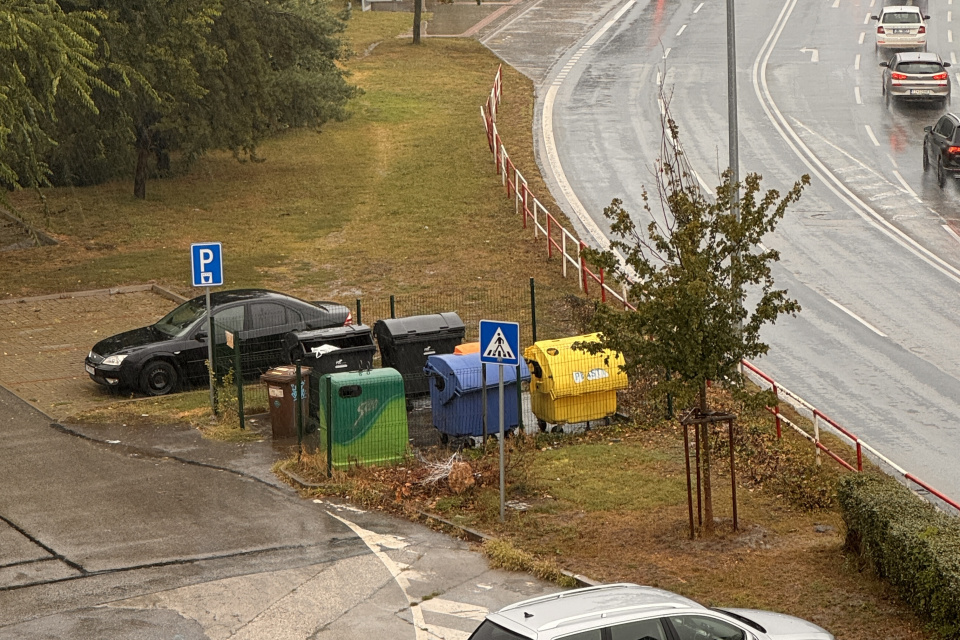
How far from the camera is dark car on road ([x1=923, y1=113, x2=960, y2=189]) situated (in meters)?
31.1

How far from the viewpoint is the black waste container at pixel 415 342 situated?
59.3 ft

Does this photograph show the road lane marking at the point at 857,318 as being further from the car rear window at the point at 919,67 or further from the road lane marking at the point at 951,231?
the car rear window at the point at 919,67

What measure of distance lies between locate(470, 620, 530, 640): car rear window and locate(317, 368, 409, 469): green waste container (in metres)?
6.88

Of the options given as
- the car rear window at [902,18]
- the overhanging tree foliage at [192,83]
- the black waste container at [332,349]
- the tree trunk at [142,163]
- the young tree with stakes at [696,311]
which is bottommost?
the black waste container at [332,349]

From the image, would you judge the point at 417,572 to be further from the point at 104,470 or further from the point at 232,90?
the point at 232,90

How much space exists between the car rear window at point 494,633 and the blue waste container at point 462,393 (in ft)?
24.7

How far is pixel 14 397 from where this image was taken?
62.0 ft

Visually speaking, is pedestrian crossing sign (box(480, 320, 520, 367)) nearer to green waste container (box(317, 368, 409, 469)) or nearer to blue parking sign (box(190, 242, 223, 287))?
green waste container (box(317, 368, 409, 469))

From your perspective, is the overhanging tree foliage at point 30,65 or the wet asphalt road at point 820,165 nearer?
the wet asphalt road at point 820,165

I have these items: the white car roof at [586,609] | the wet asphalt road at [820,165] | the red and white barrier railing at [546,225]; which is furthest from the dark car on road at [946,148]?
the white car roof at [586,609]

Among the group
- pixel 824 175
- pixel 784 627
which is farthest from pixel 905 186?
pixel 784 627

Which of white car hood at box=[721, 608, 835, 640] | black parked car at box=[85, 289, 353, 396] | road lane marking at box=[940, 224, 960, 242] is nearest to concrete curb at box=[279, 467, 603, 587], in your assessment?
white car hood at box=[721, 608, 835, 640]

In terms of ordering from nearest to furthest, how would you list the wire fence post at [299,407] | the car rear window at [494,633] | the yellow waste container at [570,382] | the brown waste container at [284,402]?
the car rear window at [494,633] < the wire fence post at [299,407] < the yellow waste container at [570,382] < the brown waste container at [284,402]

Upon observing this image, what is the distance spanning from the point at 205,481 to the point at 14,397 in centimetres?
523
